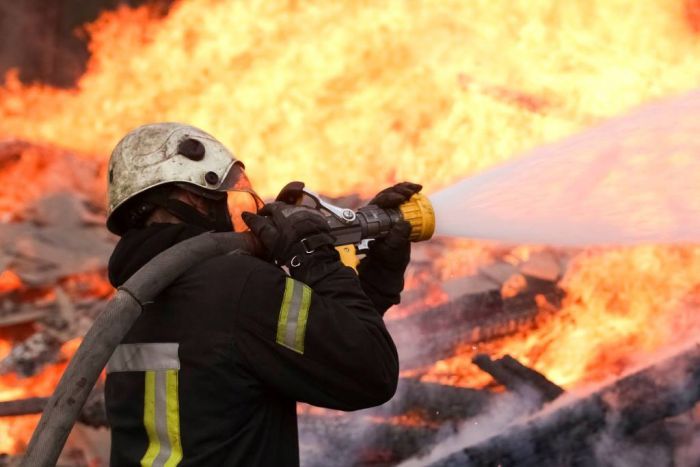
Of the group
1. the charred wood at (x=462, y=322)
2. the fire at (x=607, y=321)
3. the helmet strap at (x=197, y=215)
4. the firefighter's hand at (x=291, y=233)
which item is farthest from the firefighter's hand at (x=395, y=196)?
the charred wood at (x=462, y=322)

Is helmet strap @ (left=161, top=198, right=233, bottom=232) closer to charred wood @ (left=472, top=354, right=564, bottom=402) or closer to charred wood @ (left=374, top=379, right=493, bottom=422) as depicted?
charred wood @ (left=472, top=354, right=564, bottom=402)

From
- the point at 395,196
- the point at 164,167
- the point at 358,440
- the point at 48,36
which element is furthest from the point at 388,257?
the point at 48,36

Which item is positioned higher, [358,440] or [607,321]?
[358,440]

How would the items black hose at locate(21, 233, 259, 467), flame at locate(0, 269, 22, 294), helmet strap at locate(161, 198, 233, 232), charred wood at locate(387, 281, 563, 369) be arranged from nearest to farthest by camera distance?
1. black hose at locate(21, 233, 259, 467)
2. helmet strap at locate(161, 198, 233, 232)
3. charred wood at locate(387, 281, 563, 369)
4. flame at locate(0, 269, 22, 294)

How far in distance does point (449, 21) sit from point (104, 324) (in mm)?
5223

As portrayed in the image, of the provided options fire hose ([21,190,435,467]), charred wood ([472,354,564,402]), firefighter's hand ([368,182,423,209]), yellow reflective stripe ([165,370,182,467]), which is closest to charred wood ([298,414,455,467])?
charred wood ([472,354,564,402])

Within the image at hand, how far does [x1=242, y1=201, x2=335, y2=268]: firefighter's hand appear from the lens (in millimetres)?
2645

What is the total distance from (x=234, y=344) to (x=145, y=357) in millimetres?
300

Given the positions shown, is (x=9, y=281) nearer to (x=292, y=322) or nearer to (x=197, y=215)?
(x=197, y=215)

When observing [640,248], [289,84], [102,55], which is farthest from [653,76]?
[102,55]

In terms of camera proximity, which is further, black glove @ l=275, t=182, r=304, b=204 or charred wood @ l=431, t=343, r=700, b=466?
charred wood @ l=431, t=343, r=700, b=466

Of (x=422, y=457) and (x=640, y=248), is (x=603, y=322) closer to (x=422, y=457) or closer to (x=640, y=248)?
(x=640, y=248)

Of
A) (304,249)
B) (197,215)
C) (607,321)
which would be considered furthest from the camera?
(607,321)

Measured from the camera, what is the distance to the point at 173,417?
250 centimetres
